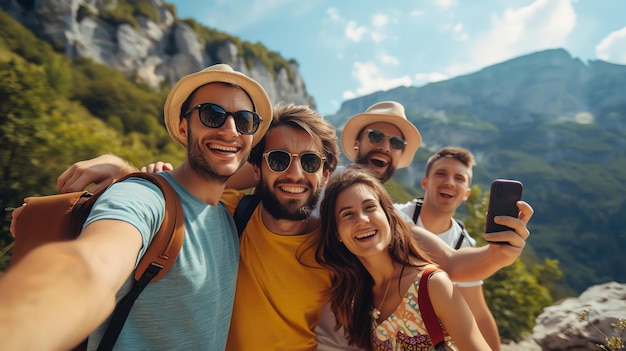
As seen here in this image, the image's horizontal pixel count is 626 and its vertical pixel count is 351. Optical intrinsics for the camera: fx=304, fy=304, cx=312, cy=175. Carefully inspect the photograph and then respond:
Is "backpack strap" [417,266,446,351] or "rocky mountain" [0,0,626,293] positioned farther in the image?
"rocky mountain" [0,0,626,293]

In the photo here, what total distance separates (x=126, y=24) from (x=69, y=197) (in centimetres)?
3807

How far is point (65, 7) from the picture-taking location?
87.0 ft

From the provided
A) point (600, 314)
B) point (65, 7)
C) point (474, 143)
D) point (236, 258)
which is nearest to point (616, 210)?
point (474, 143)

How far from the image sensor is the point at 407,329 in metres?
1.76

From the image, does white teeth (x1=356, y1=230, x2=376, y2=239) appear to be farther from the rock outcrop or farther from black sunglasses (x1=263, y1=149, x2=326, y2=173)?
the rock outcrop

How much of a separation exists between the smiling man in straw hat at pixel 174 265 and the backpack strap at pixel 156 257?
0.14ft

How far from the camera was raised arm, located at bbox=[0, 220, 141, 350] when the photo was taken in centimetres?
65

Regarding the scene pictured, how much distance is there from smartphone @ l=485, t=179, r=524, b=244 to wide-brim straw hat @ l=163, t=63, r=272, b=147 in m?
1.58

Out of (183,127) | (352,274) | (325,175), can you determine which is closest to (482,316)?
(352,274)

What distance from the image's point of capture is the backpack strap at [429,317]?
1.63m

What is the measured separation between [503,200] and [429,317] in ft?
2.72

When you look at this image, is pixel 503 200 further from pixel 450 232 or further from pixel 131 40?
pixel 131 40

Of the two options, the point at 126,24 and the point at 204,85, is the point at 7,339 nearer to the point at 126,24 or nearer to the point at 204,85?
the point at 204,85

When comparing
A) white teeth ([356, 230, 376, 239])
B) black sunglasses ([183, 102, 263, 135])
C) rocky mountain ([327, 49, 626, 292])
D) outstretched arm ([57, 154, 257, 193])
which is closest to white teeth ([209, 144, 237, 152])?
black sunglasses ([183, 102, 263, 135])
